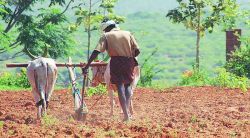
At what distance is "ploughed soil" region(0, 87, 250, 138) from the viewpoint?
28.5 ft

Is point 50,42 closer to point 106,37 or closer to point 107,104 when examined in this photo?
point 107,104

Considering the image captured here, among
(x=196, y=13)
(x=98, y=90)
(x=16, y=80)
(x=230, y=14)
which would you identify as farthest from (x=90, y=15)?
(x=98, y=90)

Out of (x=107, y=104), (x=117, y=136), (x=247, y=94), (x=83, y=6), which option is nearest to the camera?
(x=117, y=136)

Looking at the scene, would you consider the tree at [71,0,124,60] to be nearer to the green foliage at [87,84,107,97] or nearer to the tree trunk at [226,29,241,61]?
the tree trunk at [226,29,241,61]

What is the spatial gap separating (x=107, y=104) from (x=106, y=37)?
360cm

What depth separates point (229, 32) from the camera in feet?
87.1

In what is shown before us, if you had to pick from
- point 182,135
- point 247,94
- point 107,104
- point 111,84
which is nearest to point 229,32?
point 247,94

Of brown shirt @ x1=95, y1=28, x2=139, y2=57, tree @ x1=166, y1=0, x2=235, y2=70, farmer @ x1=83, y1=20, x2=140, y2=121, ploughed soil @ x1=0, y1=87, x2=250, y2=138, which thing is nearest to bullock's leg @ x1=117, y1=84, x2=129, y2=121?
farmer @ x1=83, y1=20, x2=140, y2=121

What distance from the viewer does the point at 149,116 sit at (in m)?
11.7

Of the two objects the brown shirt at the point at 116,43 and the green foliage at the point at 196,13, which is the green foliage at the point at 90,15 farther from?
the brown shirt at the point at 116,43

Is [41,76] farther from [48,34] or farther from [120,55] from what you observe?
[48,34]

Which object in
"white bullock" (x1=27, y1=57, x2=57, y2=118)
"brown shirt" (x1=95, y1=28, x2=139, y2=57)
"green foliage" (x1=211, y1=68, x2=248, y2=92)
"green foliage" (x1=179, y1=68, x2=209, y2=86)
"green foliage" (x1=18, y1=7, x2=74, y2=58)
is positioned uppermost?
"brown shirt" (x1=95, y1=28, x2=139, y2=57)

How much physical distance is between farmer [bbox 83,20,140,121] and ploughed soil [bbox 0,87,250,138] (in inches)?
18.1

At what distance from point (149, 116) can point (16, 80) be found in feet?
37.3
